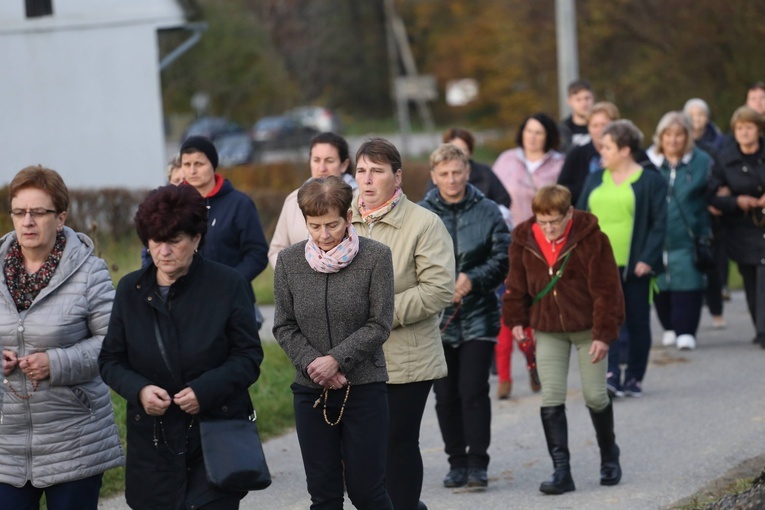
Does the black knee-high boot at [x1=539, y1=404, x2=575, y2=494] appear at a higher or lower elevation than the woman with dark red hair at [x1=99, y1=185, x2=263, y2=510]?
lower

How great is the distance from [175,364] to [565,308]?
127 inches

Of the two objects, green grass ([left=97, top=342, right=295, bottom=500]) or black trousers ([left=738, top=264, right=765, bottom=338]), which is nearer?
green grass ([left=97, top=342, right=295, bottom=500])

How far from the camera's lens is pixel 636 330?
9984 millimetres

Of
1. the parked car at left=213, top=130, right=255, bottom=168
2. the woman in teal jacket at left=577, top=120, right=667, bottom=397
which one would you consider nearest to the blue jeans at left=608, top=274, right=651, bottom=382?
the woman in teal jacket at left=577, top=120, right=667, bottom=397

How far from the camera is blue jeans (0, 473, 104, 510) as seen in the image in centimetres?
534

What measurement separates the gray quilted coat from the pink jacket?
6173mm

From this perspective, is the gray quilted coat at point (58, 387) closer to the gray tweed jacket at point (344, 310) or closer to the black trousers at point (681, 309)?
the gray tweed jacket at point (344, 310)

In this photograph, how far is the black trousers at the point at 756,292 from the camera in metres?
11.7

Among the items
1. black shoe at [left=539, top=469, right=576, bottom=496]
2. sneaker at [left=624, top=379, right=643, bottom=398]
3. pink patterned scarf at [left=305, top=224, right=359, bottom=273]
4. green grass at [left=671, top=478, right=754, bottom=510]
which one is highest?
pink patterned scarf at [left=305, top=224, right=359, bottom=273]

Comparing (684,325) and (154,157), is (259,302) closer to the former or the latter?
(684,325)

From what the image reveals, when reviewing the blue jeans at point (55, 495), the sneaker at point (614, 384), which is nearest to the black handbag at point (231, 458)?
the blue jeans at point (55, 495)

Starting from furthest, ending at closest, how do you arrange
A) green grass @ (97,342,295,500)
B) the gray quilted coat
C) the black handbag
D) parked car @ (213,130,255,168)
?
1. parked car @ (213,130,255,168)
2. green grass @ (97,342,295,500)
3. the gray quilted coat
4. the black handbag

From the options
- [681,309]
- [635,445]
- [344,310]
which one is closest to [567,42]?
[681,309]

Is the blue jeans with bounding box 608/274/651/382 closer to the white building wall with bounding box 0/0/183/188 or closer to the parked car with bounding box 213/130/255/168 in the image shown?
the white building wall with bounding box 0/0/183/188
